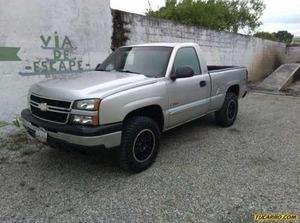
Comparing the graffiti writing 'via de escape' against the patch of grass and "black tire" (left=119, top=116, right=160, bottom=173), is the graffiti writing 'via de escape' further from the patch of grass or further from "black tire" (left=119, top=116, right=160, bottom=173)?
"black tire" (left=119, top=116, right=160, bottom=173)

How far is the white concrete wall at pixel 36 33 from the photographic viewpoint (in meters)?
5.30

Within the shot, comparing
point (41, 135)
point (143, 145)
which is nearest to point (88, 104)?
point (41, 135)

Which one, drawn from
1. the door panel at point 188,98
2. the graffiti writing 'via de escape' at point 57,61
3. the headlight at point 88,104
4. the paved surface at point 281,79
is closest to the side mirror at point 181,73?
the door panel at point 188,98

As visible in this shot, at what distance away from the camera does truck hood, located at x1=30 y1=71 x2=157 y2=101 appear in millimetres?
→ 3430

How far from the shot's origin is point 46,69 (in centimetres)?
597

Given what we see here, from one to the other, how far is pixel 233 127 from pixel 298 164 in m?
2.09

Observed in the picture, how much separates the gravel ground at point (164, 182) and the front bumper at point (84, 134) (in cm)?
15

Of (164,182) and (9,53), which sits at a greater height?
(9,53)

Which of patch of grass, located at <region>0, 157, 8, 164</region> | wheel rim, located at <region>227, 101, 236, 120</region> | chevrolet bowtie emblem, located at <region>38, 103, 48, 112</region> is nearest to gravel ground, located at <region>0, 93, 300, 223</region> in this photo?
patch of grass, located at <region>0, 157, 8, 164</region>

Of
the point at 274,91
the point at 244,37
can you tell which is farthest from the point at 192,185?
the point at 244,37

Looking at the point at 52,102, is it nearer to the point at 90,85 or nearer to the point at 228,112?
the point at 90,85

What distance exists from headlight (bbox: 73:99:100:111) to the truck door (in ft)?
4.40

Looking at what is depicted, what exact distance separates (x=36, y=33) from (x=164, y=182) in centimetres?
394

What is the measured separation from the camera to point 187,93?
471 cm
